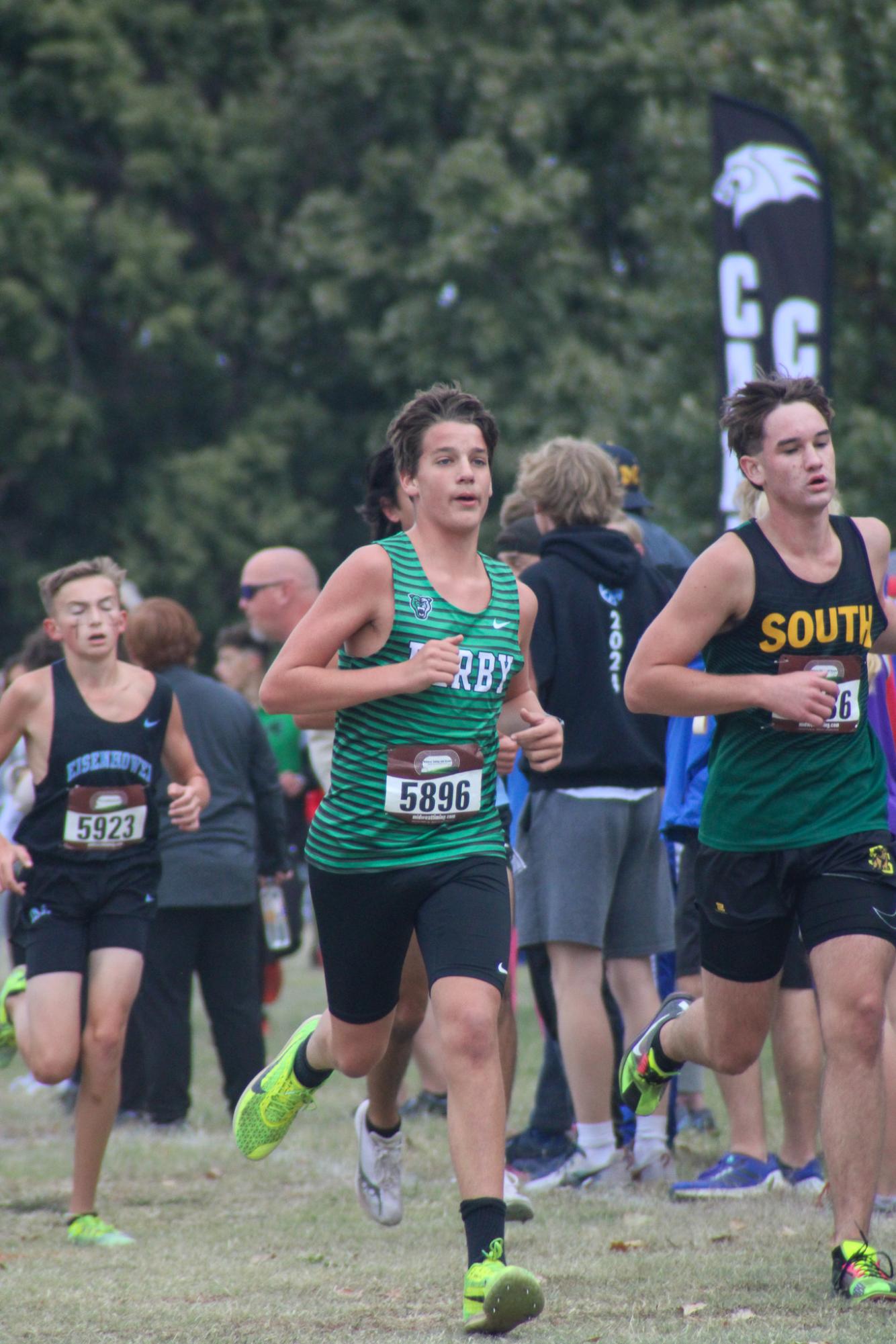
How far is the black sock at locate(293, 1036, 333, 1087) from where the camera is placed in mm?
5316

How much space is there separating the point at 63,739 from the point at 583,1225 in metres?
2.30

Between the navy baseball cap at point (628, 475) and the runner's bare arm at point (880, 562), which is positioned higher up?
the navy baseball cap at point (628, 475)

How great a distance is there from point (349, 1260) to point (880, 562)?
2520mm

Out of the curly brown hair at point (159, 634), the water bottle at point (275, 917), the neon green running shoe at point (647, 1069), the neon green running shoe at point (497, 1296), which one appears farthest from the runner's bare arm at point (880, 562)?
the water bottle at point (275, 917)

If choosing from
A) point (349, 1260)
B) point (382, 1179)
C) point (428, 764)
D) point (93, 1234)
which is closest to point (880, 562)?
point (428, 764)

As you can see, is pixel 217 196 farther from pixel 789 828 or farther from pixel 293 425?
pixel 789 828

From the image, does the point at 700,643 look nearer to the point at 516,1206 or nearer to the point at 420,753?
the point at 420,753

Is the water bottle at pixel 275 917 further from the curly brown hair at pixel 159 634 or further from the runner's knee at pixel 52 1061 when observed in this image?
the runner's knee at pixel 52 1061

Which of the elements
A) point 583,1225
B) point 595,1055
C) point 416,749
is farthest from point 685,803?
point 416,749

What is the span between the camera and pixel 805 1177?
20.2ft

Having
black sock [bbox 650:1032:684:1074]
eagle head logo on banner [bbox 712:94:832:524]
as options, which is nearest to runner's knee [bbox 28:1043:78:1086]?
black sock [bbox 650:1032:684:1074]

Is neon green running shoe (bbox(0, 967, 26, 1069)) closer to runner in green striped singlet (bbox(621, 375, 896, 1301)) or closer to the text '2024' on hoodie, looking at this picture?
the text '2024' on hoodie

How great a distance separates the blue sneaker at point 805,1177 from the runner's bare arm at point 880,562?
6.73 feet

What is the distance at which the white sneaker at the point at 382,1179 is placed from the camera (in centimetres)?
532
